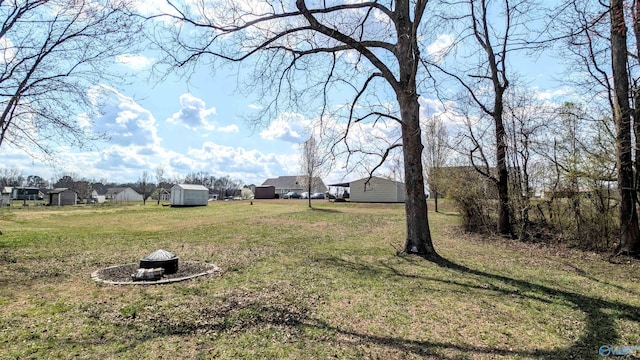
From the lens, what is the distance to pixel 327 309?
4.38 m

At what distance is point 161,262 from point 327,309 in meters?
A: 3.37

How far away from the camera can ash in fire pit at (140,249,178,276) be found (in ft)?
19.7

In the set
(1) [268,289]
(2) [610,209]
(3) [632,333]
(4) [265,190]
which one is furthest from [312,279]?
(4) [265,190]

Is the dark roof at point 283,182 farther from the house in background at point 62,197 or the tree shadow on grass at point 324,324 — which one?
the tree shadow on grass at point 324,324

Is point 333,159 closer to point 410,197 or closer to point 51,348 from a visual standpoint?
point 410,197

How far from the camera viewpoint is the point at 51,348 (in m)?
3.17

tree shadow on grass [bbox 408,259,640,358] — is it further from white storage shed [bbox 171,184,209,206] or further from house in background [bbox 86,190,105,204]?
house in background [bbox 86,190,105,204]

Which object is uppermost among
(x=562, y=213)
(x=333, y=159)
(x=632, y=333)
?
(x=333, y=159)

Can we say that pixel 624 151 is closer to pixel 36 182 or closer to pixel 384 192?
pixel 384 192

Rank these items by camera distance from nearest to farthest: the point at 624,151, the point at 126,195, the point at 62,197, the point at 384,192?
the point at 624,151
the point at 384,192
the point at 62,197
the point at 126,195

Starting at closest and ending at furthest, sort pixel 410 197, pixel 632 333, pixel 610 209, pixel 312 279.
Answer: pixel 632 333, pixel 312 279, pixel 410 197, pixel 610 209

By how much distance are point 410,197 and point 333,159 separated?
2641mm

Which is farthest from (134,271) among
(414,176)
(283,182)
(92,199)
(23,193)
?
(23,193)

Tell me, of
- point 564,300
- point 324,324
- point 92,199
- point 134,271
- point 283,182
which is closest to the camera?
point 324,324
